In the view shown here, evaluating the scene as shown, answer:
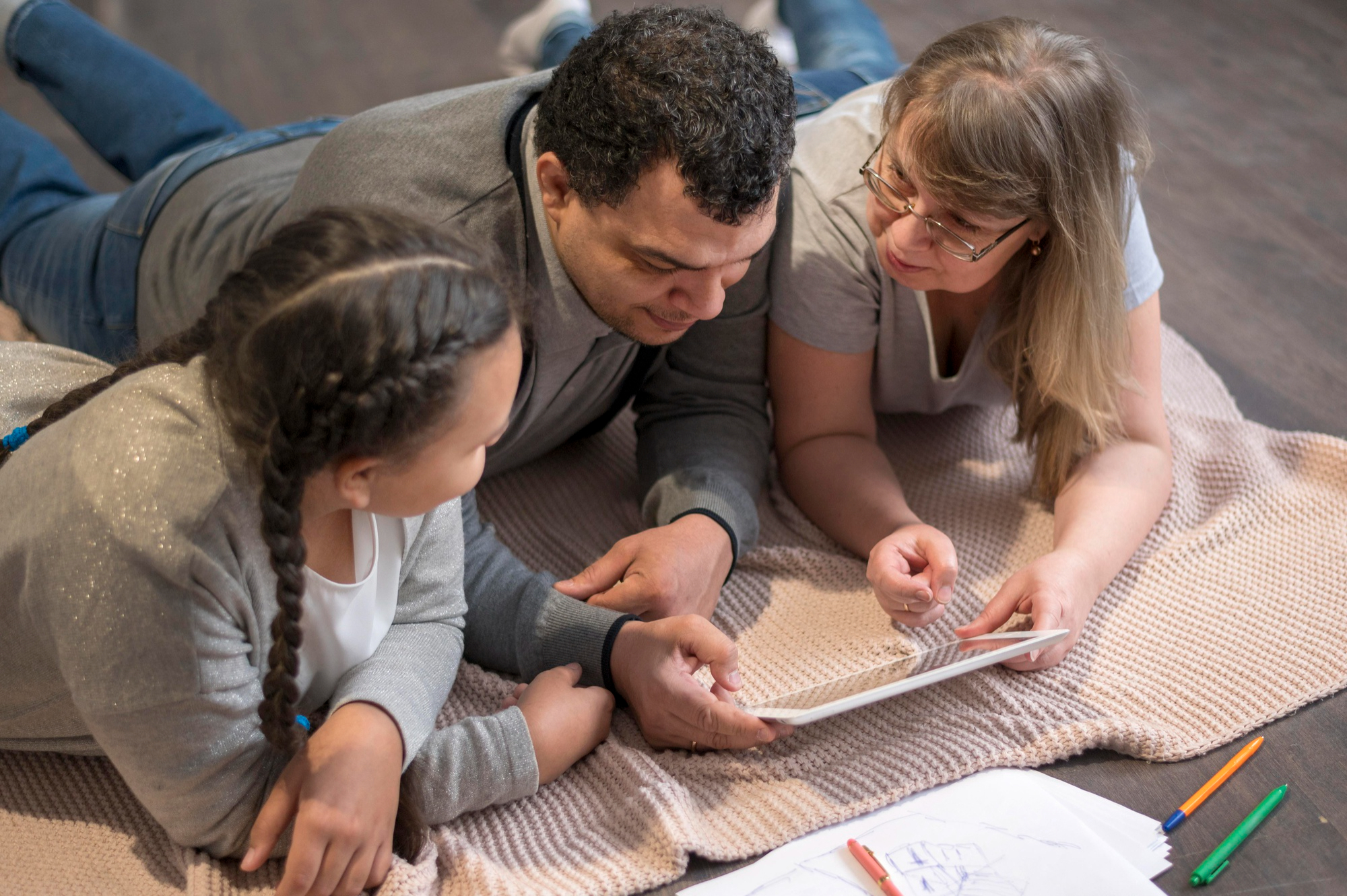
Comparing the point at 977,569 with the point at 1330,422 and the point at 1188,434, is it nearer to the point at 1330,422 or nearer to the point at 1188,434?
the point at 1188,434

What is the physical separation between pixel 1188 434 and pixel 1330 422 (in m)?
0.21

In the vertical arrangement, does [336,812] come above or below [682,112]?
below

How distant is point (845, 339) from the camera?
3.88ft

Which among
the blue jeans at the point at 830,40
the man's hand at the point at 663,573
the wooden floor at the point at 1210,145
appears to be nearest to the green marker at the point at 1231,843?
the wooden floor at the point at 1210,145

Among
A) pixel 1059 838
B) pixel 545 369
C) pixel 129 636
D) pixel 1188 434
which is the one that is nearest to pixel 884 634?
pixel 1059 838

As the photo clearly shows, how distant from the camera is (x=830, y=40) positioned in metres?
1.80

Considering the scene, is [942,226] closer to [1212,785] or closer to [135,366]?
[1212,785]

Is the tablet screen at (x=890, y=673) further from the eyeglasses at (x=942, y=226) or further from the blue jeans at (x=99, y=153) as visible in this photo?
the blue jeans at (x=99, y=153)

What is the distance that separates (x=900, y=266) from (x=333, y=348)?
60cm

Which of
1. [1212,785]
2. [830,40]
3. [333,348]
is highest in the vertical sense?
[333,348]

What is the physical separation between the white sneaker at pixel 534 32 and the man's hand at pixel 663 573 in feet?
3.38

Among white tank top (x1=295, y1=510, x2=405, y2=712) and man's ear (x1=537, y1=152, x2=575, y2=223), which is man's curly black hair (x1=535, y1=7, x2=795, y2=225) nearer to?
man's ear (x1=537, y1=152, x2=575, y2=223)

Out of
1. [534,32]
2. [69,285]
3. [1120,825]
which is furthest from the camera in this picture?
[534,32]

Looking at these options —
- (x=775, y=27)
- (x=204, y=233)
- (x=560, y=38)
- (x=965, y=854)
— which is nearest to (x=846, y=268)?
(x=965, y=854)
